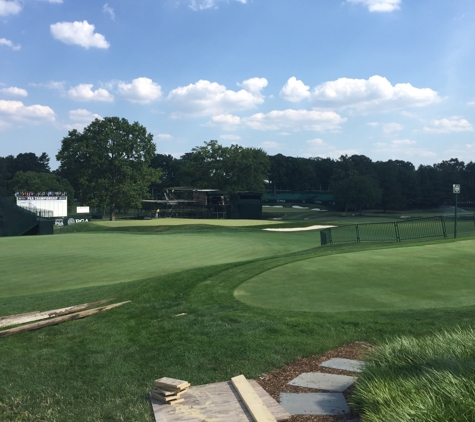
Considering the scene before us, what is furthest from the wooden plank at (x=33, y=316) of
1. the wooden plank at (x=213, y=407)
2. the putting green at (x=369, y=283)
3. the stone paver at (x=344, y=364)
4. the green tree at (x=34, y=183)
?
the green tree at (x=34, y=183)

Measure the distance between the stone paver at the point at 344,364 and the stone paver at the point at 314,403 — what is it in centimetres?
80

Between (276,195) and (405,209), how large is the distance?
1502 inches

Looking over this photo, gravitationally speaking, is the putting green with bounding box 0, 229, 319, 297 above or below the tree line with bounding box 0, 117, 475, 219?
below

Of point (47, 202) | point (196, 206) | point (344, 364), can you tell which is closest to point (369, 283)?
point (344, 364)

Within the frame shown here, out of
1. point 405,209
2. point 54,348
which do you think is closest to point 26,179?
point 405,209

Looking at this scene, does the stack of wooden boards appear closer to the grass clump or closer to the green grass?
the green grass

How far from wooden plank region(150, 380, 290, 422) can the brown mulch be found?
15cm

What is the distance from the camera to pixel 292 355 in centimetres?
578

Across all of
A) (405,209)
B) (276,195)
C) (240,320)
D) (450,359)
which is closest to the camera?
(450,359)

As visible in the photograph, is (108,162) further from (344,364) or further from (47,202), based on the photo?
(344,364)

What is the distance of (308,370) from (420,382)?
169 cm

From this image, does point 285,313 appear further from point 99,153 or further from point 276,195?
point 276,195

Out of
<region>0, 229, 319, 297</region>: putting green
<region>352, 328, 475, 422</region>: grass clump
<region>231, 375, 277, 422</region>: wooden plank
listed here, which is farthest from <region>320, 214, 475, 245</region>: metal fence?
<region>231, 375, 277, 422</region>: wooden plank

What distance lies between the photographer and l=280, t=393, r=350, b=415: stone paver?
4.20 metres
